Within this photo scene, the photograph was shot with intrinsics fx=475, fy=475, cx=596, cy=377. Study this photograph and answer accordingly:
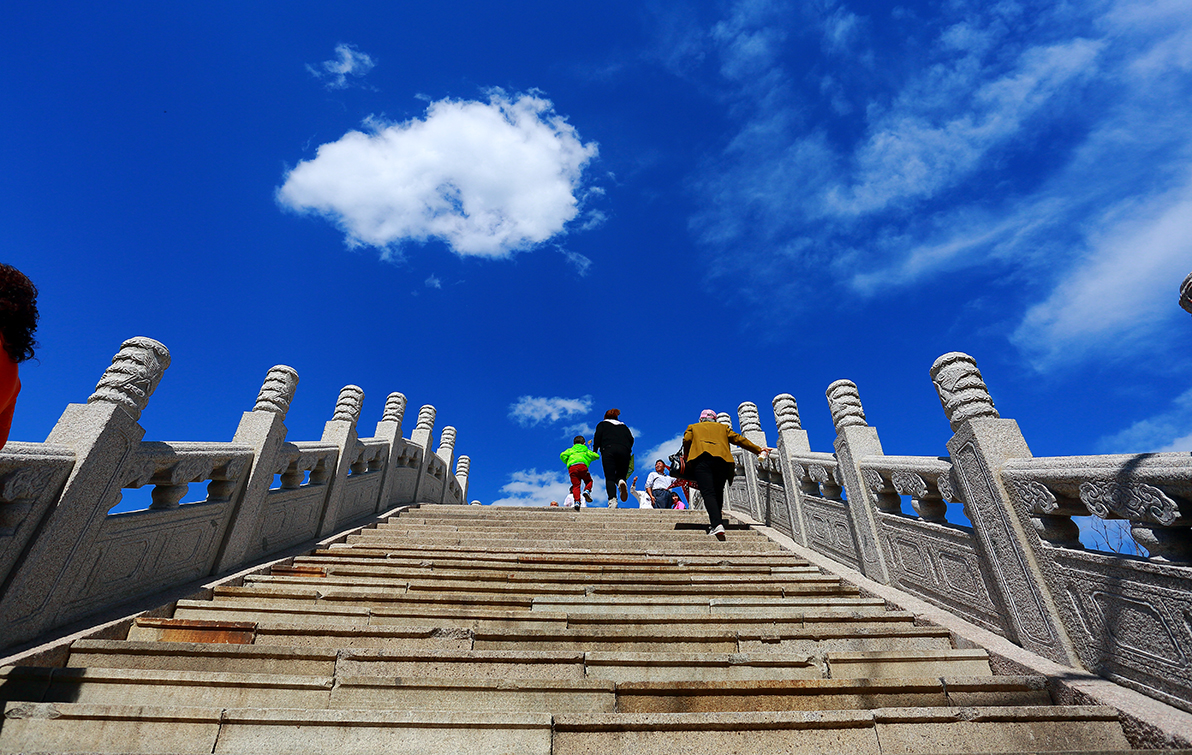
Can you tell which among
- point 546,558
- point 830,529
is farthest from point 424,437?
point 830,529

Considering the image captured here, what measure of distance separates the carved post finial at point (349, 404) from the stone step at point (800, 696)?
240 inches

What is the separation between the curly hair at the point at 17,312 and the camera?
1967 millimetres

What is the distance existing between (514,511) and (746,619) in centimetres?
528

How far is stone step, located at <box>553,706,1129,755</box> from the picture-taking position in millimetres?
2307

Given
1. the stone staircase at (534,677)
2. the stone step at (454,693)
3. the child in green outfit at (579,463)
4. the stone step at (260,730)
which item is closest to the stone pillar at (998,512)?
the stone staircase at (534,677)

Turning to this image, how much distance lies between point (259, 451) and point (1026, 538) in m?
7.03

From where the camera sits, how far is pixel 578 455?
995cm

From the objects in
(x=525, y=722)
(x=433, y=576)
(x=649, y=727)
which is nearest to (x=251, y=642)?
(x=433, y=576)

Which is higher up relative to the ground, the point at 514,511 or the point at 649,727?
the point at 514,511

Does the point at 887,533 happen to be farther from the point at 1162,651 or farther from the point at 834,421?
the point at 1162,651

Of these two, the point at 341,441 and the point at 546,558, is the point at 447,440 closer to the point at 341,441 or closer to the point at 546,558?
Result: the point at 341,441

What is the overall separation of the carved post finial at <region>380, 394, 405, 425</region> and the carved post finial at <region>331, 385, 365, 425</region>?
74.1 inches

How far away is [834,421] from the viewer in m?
5.95

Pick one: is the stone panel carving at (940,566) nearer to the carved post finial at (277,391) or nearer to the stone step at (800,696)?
the stone step at (800,696)
